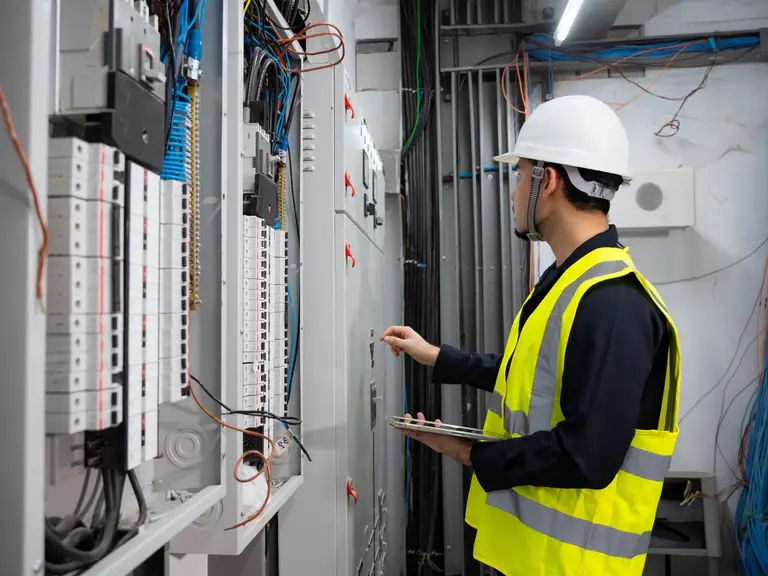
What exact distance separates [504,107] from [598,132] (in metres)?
1.63

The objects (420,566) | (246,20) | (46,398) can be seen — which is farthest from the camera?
(420,566)

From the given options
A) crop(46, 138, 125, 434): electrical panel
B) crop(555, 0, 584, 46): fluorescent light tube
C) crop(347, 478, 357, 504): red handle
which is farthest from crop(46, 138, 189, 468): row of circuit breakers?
crop(555, 0, 584, 46): fluorescent light tube

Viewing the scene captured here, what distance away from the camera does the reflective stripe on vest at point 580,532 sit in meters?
1.17

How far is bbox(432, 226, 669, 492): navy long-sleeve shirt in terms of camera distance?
109 centimetres

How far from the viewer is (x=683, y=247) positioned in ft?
9.53

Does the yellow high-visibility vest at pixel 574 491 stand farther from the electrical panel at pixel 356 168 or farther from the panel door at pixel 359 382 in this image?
the electrical panel at pixel 356 168

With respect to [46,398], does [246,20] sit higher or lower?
higher

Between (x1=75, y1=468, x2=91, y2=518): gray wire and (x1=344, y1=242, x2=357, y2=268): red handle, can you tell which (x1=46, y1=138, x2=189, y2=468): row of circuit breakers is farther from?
(x1=344, y1=242, x2=357, y2=268): red handle

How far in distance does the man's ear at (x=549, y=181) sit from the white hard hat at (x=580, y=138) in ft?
0.08

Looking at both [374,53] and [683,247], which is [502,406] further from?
[374,53]

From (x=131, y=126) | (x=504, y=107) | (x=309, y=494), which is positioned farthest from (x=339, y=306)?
(x=504, y=107)

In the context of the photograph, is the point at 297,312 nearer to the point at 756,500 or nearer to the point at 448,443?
the point at 448,443

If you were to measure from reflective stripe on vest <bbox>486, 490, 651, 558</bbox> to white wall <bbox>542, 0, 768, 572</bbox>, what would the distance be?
1905mm

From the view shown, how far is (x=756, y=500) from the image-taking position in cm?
257
